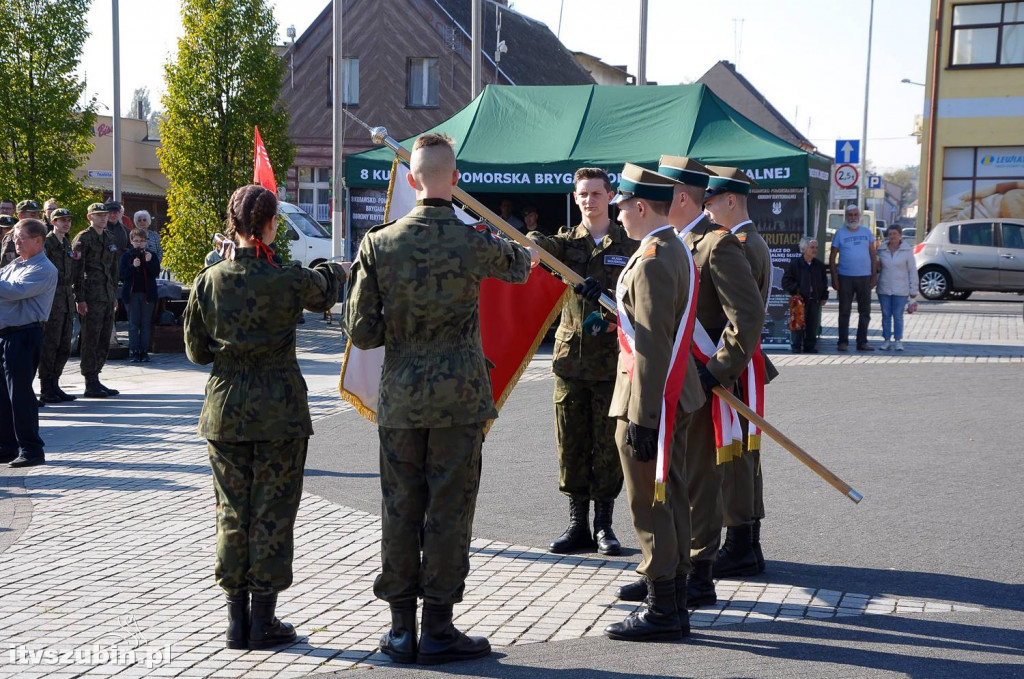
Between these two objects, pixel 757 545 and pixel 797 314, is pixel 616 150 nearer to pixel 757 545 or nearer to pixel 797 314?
pixel 797 314

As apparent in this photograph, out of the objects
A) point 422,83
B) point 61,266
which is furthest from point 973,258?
point 61,266

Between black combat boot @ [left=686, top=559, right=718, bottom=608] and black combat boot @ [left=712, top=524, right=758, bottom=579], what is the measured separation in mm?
431

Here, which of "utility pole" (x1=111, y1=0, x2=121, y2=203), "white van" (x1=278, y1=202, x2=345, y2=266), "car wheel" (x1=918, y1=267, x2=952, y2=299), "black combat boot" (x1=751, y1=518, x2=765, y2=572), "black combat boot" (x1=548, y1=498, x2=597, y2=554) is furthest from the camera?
"car wheel" (x1=918, y1=267, x2=952, y2=299)

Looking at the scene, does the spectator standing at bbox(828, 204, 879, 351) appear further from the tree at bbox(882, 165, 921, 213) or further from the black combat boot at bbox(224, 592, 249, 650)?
the tree at bbox(882, 165, 921, 213)

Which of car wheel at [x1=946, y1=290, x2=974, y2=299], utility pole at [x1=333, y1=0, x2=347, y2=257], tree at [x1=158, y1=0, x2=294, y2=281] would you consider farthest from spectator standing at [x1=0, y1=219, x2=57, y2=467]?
car wheel at [x1=946, y1=290, x2=974, y2=299]

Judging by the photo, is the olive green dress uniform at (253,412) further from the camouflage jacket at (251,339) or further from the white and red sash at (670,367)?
the white and red sash at (670,367)

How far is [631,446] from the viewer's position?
5184mm

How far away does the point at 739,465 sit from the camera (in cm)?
633

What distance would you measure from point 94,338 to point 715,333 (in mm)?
8941

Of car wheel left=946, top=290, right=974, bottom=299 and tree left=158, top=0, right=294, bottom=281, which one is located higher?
tree left=158, top=0, right=294, bottom=281

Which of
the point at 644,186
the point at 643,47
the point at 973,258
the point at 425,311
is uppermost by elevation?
the point at 643,47

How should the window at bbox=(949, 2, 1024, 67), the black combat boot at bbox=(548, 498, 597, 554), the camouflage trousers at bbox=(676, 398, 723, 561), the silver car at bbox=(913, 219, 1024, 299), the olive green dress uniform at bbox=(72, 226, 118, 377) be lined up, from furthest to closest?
the window at bbox=(949, 2, 1024, 67) → the silver car at bbox=(913, 219, 1024, 299) → the olive green dress uniform at bbox=(72, 226, 118, 377) → the black combat boot at bbox=(548, 498, 597, 554) → the camouflage trousers at bbox=(676, 398, 723, 561)

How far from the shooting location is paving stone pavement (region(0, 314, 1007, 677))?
5.01m

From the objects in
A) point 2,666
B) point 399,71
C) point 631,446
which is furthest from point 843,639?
point 399,71
